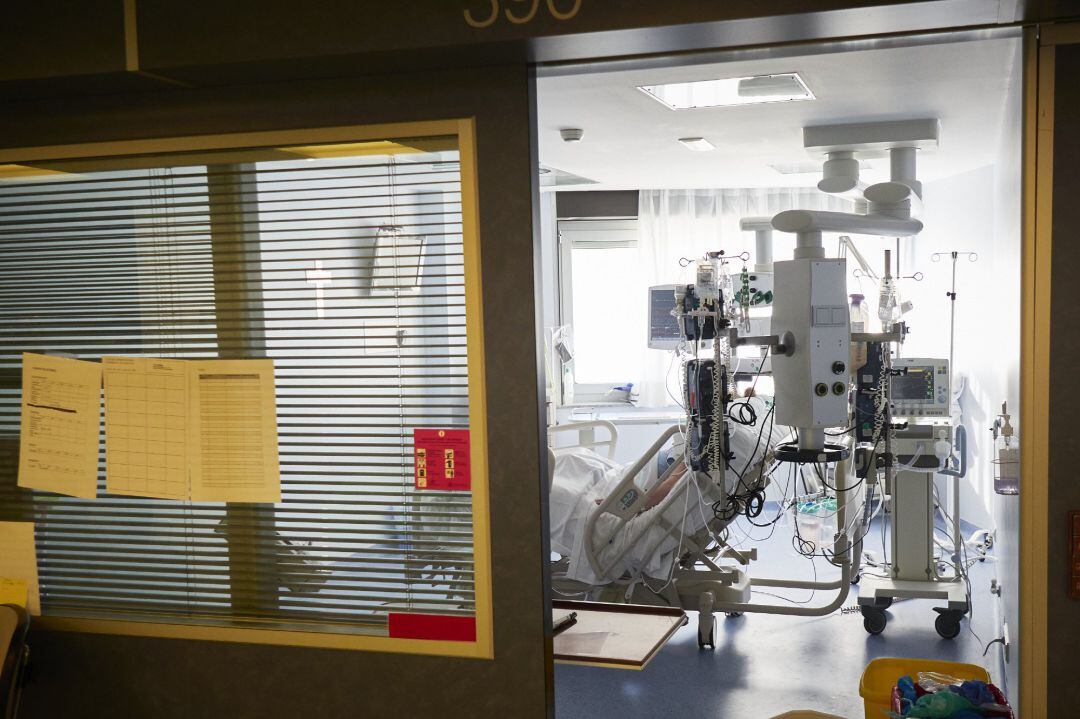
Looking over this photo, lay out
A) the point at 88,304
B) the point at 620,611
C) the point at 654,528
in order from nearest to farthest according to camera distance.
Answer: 1. the point at 88,304
2. the point at 620,611
3. the point at 654,528

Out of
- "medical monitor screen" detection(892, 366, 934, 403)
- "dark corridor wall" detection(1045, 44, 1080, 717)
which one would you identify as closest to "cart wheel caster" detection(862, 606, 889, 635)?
"medical monitor screen" detection(892, 366, 934, 403)

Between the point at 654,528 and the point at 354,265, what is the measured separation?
264 cm

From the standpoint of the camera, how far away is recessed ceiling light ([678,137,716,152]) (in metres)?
4.99

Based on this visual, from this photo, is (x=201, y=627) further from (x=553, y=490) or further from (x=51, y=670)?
(x=553, y=490)

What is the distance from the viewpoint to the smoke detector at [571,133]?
15.2ft

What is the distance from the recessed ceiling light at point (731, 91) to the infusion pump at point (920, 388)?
1598mm

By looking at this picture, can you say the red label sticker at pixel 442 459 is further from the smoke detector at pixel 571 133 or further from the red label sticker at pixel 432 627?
the smoke detector at pixel 571 133

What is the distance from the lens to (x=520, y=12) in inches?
78.6

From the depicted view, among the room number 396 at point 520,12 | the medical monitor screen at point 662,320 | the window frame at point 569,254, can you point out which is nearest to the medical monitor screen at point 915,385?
the medical monitor screen at point 662,320

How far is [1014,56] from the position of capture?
316 centimetres

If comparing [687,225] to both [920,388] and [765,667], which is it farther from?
[765,667]

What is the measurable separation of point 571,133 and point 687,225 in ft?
9.97

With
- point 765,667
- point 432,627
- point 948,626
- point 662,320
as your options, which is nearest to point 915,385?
point 948,626

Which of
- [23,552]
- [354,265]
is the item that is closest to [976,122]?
[354,265]
